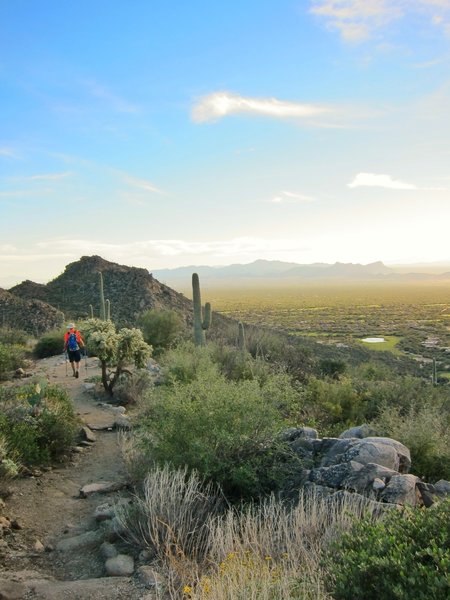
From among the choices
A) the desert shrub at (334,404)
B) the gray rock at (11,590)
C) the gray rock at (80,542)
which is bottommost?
the desert shrub at (334,404)

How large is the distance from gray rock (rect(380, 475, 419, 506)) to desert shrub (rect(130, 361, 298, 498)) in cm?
137

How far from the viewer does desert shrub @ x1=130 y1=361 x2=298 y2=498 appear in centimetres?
627

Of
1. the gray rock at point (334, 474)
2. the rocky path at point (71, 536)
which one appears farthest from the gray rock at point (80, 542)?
the gray rock at point (334, 474)

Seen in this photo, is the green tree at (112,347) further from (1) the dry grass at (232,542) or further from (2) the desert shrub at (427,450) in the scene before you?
(2) the desert shrub at (427,450)

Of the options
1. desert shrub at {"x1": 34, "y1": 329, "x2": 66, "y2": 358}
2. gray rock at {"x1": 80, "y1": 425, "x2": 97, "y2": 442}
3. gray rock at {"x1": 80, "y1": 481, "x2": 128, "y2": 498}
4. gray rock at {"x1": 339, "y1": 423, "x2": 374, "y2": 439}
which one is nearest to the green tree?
gray rock at {"x1": 80, "y1": 425, "x2": 97, "y2": 442}

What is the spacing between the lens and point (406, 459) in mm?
6531

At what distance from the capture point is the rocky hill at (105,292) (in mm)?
35438

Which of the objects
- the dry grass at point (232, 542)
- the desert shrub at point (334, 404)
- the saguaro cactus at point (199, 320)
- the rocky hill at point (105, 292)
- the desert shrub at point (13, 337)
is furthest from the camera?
the rocky hill at point (105, 292)

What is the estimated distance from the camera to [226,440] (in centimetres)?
633

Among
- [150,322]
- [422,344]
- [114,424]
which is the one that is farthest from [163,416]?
[422,344]

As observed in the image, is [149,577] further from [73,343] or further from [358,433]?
[73,343]

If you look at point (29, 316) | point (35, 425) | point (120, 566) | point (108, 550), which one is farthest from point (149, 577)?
point (29, 316)

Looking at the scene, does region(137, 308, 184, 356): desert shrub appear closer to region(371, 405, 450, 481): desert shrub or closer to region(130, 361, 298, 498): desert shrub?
region(371, 405, 450, 481): desert shrub

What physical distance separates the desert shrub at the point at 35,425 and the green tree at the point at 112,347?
8.90 ft
